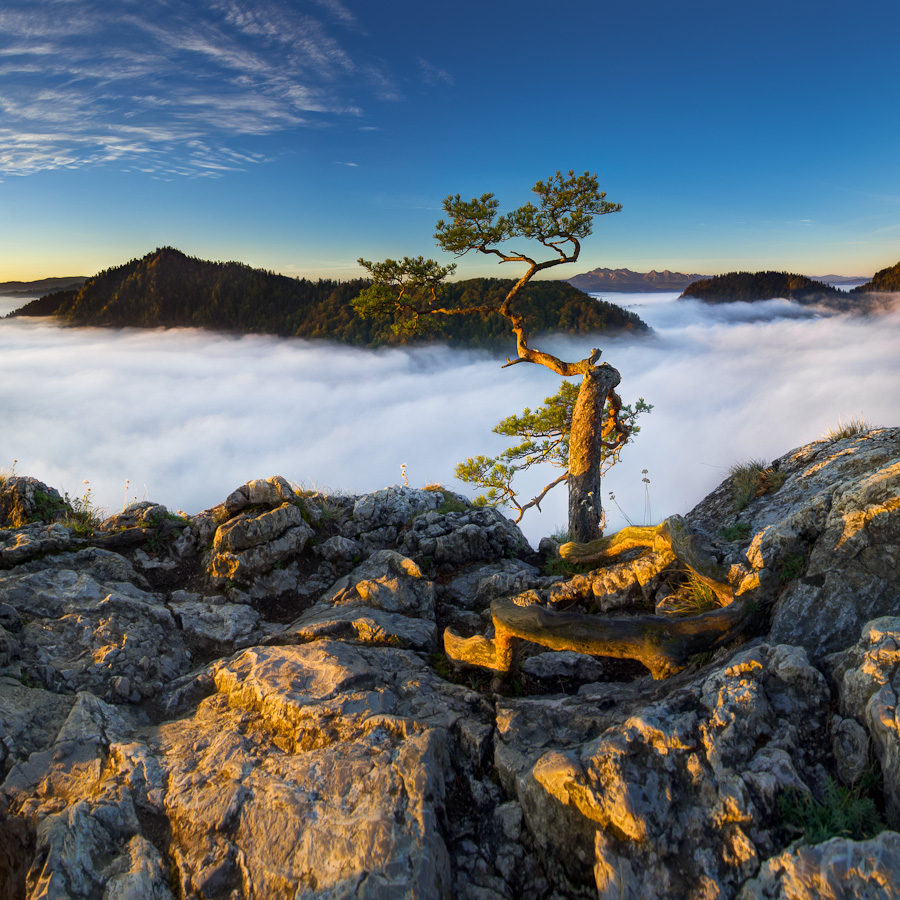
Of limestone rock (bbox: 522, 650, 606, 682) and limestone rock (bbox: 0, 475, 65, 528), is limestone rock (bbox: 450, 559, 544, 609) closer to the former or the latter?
limestone rock (bbox: 522, 650, 606, 682)

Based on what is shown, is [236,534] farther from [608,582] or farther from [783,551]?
[783,551]

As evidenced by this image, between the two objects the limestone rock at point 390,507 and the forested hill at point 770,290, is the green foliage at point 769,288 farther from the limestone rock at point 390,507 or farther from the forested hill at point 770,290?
the limestone rock at point 390,507

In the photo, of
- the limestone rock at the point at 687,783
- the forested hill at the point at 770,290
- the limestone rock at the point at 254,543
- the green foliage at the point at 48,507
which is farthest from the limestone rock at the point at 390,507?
the forested hill at the point at 770,290

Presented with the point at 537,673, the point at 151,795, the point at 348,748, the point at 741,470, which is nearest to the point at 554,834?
the point at 348,748

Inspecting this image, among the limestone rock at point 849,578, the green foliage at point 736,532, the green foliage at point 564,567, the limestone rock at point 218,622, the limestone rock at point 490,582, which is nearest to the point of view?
the limestone rock at point 849,578

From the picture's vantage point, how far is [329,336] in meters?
176

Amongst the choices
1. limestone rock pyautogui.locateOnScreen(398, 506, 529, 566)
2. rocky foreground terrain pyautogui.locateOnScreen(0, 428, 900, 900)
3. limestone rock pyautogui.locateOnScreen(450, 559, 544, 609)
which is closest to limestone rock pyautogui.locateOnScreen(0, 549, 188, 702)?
rocky foreground terrain pyautogui.locateOnScreen(0, 428, 900, 900)

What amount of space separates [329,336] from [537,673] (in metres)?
178

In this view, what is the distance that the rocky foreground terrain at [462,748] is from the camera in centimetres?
421

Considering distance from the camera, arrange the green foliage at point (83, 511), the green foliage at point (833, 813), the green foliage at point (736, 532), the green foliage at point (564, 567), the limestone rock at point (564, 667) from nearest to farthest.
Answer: the green foliage at point (833, 813) < the limestone rock at point (564, 667) < the green foliage at point (736, 532) < the green foliage at point (564, 567) < the green foliage at point (83, 511)

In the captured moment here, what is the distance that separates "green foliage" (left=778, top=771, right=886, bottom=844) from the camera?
384 centimetres

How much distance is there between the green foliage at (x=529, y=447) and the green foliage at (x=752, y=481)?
12.6ft

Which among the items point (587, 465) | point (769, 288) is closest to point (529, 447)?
point (587, 465)

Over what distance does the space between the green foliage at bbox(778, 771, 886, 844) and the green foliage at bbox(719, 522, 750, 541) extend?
6.39 m
